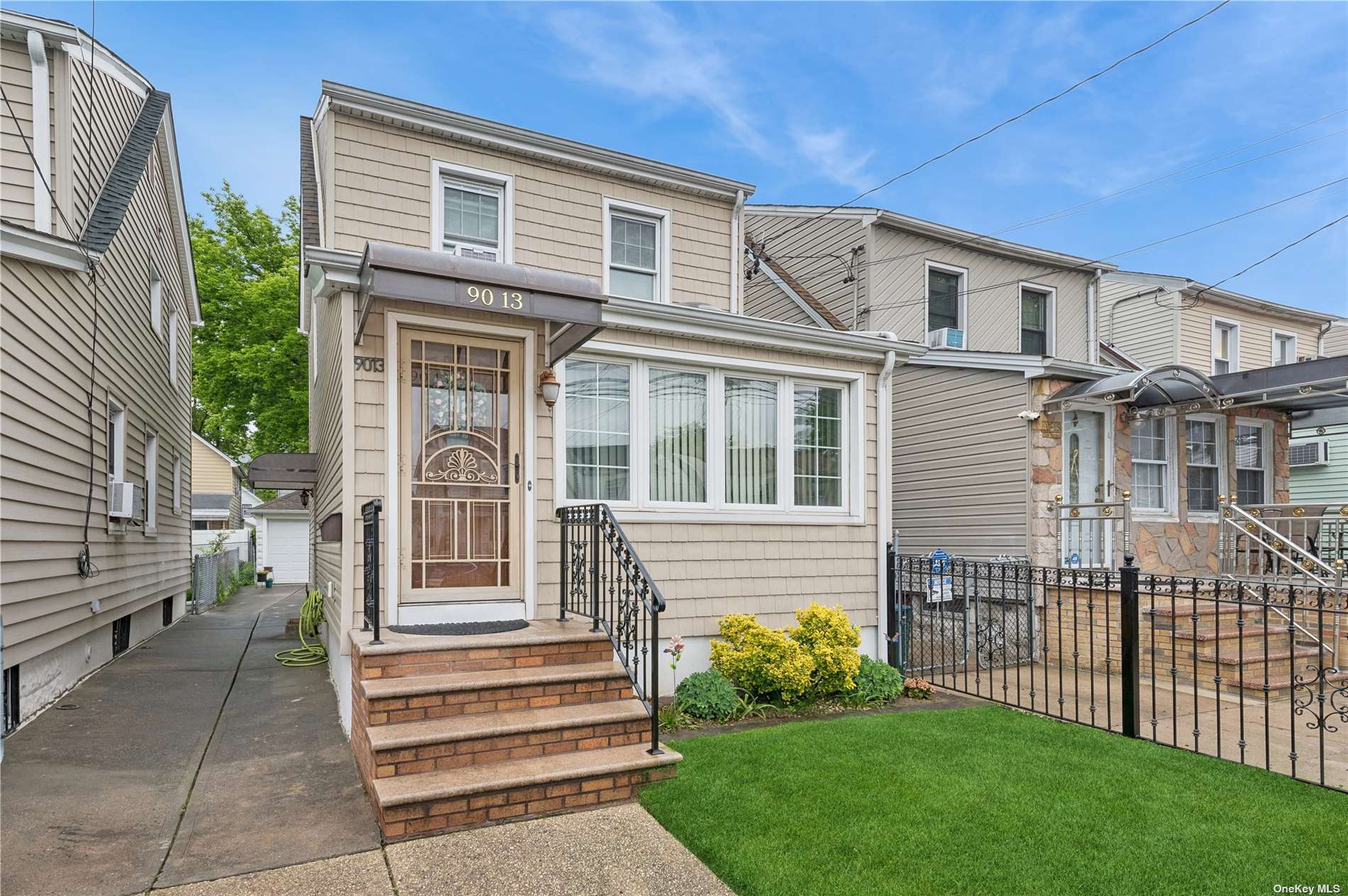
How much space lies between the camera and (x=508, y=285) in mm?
5066

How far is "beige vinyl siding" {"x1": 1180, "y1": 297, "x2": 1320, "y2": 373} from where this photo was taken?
14.9m

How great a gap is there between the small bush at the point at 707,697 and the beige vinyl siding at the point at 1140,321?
12.2 metres

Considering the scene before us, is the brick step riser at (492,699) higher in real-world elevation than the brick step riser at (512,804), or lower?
higher

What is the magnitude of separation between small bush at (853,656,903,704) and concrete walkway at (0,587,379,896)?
161 inches

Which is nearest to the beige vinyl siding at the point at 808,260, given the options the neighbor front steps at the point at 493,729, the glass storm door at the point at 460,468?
the glass storm door at the point at 460,468

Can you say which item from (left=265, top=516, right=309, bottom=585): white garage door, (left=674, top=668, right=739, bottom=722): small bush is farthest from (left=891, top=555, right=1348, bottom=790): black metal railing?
(left=265, top=516, right=309, bottom=585): white garage door

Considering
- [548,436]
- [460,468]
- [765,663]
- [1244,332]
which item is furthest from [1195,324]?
[460,468]

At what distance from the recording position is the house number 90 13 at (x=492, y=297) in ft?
16.3

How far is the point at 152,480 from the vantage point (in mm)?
10547

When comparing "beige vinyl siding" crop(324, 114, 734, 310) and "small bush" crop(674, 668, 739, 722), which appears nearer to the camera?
"small bush" crop(674, 668, 739, 722)

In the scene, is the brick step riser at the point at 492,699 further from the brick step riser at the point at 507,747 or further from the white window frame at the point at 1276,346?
the white window frame at the point at 1276,346

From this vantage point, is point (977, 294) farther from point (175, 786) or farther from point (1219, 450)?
point (175, 786)

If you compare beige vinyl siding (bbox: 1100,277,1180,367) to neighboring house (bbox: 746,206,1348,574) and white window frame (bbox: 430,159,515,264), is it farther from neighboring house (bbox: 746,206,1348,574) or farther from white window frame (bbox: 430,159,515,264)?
white window frame (bbox: 430,159,515,264)

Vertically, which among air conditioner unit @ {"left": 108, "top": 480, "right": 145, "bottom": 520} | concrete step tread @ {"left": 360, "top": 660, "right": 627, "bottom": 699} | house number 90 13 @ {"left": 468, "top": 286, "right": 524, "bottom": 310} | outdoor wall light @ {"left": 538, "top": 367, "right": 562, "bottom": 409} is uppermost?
house number 90 13 @ {"left": 468, "top": 286, "right": 524, "bottom": 310}
